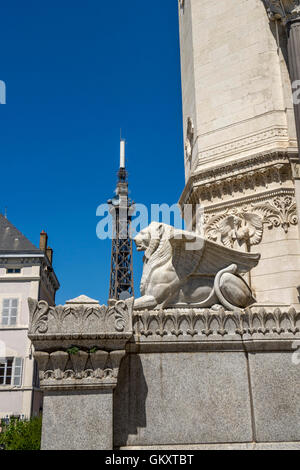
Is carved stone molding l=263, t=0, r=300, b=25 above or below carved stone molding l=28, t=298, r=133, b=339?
above

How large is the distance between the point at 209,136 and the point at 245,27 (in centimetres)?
377

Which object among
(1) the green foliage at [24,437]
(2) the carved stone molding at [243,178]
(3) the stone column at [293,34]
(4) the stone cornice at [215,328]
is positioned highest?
(3) the stone column at [293,34]

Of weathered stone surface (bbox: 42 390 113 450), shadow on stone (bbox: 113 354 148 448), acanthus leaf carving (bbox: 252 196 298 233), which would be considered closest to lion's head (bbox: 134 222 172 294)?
shadow on stone (bbox: 113 354 148 448)

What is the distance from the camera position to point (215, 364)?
7.53m

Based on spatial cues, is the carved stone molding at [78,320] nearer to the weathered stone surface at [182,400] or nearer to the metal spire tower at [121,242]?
the weathered stone surface at [182,400]

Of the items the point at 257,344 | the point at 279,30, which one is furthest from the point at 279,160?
the point at 257,344

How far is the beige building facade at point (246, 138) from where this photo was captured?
12.8 m

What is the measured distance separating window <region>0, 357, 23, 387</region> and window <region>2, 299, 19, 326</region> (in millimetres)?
3022

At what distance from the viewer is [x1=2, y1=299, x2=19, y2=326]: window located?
36.4 metres

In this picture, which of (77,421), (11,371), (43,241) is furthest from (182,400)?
(43,241)

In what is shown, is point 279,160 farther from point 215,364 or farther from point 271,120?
point 215,364

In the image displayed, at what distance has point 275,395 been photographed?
7.46 m

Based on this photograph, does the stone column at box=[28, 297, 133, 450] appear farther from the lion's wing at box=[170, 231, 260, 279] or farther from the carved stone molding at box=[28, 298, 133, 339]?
the lion's wing at box=[170, 231, 260, 279]

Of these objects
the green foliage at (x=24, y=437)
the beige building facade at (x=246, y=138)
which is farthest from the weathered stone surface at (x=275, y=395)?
the green foliage at (x=24, y=437)
